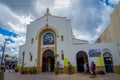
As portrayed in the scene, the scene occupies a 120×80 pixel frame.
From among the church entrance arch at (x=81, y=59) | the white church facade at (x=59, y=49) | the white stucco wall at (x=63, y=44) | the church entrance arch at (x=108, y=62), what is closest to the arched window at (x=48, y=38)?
the white church facade at (x=59, y=49)

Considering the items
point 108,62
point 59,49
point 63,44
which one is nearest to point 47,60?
point 59,49

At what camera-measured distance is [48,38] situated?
22.3 meters

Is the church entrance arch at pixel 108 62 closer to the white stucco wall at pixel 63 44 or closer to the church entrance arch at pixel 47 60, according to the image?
the white stucco wall at pixel 63 44

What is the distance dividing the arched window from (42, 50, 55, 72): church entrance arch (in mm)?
1674

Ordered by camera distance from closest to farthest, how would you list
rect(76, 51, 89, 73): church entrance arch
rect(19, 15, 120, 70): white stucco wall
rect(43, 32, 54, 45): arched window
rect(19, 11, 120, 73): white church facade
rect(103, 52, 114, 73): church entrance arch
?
rect(103, 52, 114, 73): church entrance arch, rect(19, 11, 120, 73): white church facade, rect(19, 15, 120, 70): white stucco wall, rect(76, 51, 89, 73): church entrance arch, rect(43, 32, 54, 45): arched window

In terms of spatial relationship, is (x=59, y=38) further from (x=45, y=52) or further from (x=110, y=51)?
(x=110, y=51)

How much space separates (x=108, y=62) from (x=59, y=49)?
8121 millimetres

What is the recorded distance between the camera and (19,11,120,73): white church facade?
17.7m

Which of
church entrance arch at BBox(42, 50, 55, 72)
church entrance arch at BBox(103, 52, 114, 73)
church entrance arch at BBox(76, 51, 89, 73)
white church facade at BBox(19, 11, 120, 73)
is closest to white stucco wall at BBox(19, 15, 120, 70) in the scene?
white church facade at BBox(19, 11, 120, 73)

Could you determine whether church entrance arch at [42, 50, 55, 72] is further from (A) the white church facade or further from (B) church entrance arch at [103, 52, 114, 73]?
(B) church entrance arch at [103, 52, 114, 73]

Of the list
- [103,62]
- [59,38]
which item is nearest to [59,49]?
[59,38]

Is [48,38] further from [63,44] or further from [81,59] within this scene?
[81,59]

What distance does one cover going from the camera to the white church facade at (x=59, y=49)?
17.7m

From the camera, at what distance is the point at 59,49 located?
20.5m
